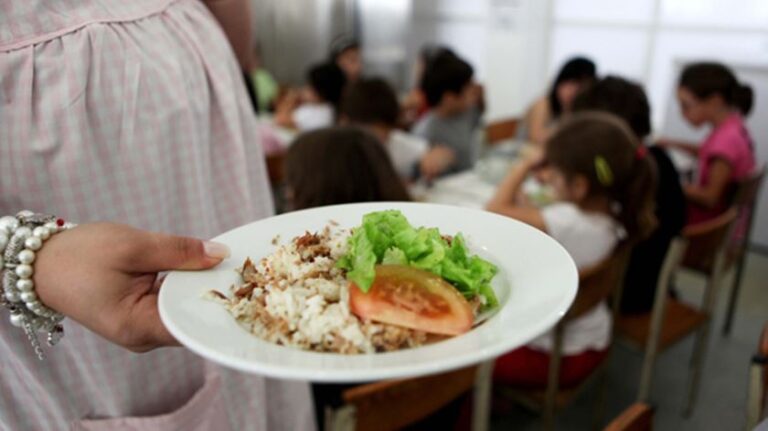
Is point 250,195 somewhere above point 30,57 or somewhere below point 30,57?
below

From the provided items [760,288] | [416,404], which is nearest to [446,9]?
[760,288]

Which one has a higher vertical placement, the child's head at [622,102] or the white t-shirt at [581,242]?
the child's head at [622,102]

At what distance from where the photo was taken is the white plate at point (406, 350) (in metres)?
0.45

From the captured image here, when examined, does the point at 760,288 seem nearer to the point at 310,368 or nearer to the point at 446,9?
the point at 310,368

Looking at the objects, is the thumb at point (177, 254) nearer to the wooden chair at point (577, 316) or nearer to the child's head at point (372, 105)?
the wooden chair at point (577, 316)

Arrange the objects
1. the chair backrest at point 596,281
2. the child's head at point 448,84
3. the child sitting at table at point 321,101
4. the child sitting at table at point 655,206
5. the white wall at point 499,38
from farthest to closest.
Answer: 1. the white wall at point 499,38
2. the child sitting at table at point 321,101
3. the child's head at point 448,84
4. the child sitting at table at point 655,206
5. the chair backrest at point 596,281

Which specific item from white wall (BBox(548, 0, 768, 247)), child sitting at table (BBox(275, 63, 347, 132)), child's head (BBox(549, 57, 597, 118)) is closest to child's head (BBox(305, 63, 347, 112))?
child sitting at table (BBox(275, 63, 347, 132))

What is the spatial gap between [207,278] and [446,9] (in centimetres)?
611

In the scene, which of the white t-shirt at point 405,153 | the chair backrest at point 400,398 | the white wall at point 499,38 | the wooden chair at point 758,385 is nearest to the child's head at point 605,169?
the chair backrest at point 400,398

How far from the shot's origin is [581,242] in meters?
1.79

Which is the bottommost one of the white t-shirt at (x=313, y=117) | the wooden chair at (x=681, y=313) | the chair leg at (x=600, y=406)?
the chair leg at (x=600, y=406)

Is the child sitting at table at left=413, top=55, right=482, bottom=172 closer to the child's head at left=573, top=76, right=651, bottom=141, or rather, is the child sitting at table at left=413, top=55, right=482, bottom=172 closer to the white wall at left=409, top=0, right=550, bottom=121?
the child's head at left=573, top=76, right=651, bottom=141

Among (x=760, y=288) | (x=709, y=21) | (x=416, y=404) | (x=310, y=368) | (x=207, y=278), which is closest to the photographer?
(x=310, y=368)

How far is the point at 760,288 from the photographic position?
3270 millimetres
